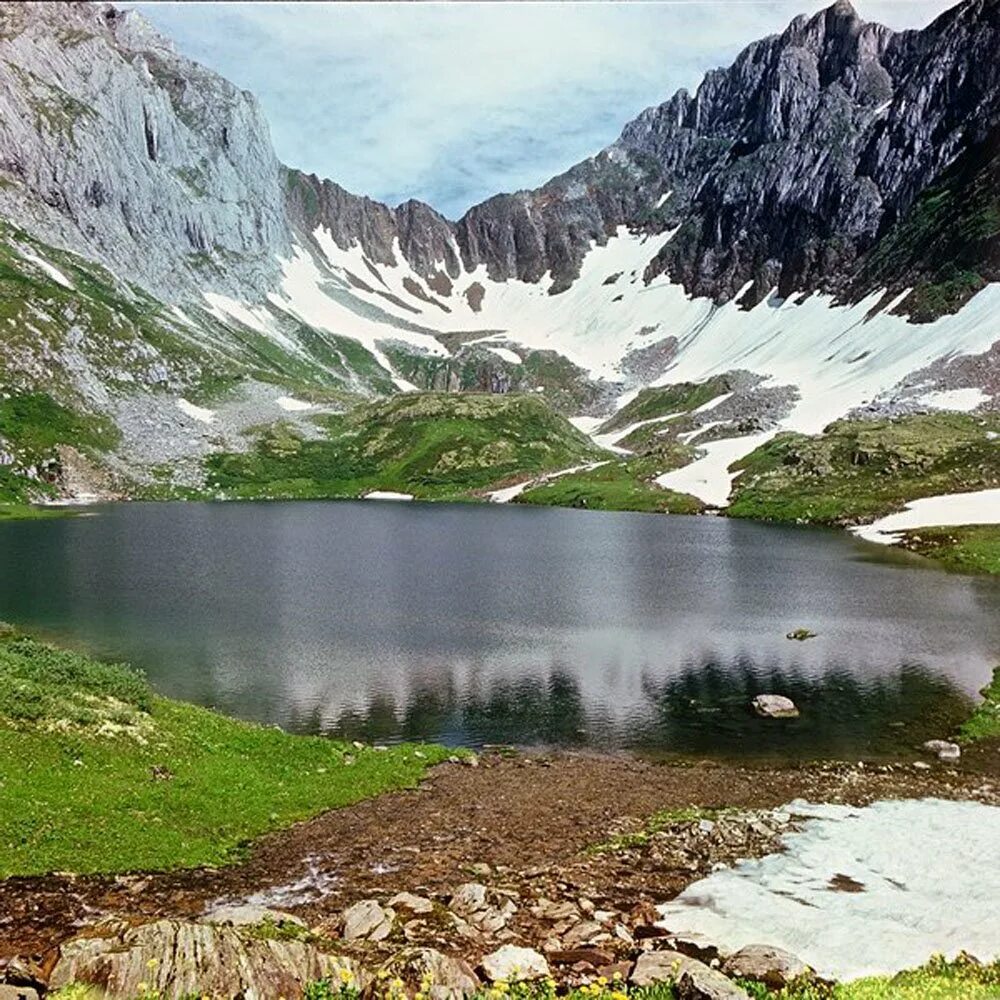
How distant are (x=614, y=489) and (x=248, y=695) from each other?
492ft

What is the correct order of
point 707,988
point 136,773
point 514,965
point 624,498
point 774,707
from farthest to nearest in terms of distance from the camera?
point 624,498 < point 774,707 < point 136,773 < point 514,965 < point 707,988

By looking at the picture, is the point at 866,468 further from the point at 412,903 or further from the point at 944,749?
the point at 412,903

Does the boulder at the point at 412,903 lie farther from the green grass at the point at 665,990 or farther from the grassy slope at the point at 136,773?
the grassy slope at the point at 136,773

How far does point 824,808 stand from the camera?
3225 centimetres

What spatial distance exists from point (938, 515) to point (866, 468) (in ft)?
128

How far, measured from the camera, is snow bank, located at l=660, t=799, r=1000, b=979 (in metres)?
20.0

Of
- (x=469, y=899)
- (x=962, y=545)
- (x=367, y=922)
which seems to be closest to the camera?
(x=367, y=922)

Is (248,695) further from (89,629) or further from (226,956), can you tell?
(226,956)

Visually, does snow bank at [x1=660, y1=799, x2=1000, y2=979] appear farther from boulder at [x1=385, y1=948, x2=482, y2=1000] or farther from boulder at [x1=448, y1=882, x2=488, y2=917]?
boulder at [x1=385, y1=948, x2=482, y2=1000]

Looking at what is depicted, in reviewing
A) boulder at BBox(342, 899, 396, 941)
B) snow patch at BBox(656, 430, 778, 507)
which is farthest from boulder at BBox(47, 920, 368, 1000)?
snow patch at BBox(656, 430, 778, 507)

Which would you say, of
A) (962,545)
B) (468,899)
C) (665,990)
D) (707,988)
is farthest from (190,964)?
(962,545)

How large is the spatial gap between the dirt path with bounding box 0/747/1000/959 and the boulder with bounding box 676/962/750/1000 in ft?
26.7

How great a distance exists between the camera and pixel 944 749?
40.8 meters

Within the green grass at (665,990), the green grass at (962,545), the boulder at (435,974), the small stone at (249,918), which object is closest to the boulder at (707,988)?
the green grass at (665,990)
